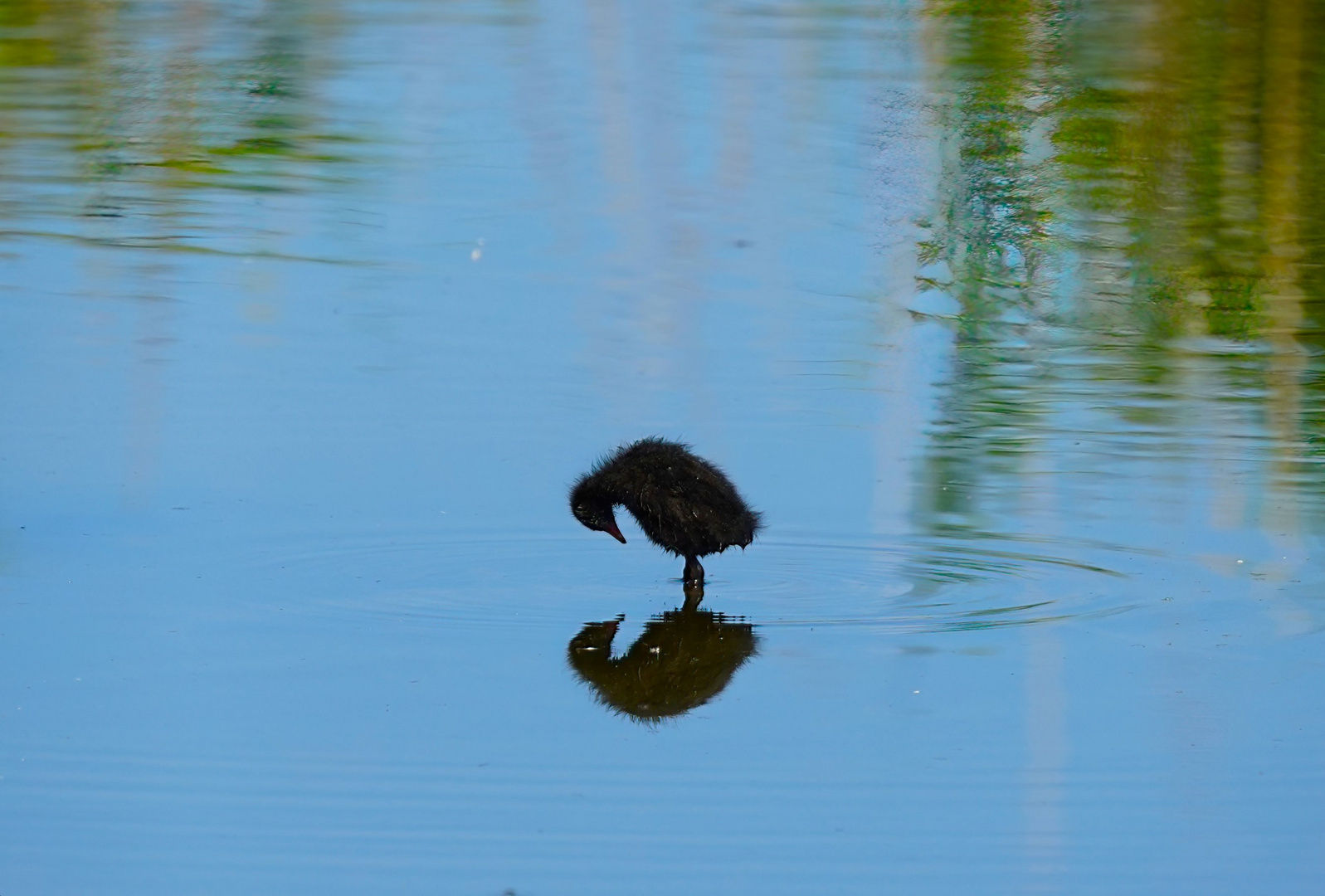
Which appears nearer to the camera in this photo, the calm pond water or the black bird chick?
the calm pond water

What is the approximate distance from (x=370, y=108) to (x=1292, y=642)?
778 centimetres

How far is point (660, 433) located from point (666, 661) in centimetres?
206

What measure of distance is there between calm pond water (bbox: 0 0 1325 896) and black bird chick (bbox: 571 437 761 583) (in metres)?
0.15

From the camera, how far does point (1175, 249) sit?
1001 centimetres

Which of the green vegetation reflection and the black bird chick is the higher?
the black bird chick

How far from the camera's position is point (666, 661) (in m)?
5.50

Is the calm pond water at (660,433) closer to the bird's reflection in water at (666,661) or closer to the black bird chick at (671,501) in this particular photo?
the bird's reflection in water at (666,661)

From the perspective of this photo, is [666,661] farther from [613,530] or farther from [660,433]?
[660,433]

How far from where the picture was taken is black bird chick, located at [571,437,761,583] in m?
6.19

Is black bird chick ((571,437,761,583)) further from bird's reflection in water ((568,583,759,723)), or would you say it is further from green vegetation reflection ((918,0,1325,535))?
green vegetation reflection ((918,0,1325,535))

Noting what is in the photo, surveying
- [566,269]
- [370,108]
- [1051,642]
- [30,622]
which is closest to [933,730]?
[1051,642]

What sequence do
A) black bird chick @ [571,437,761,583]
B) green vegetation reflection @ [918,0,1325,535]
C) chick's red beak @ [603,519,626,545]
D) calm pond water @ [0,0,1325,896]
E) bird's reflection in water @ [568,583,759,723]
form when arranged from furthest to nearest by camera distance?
green vegetation reflection @ [918,0,1325,535], chick's red beak @ [603,519,626,545], black bird chick @ [571,437,761,583], bird's reflection in water @ [568,583,759,723], calm pond water @ [0,0,1325,896]

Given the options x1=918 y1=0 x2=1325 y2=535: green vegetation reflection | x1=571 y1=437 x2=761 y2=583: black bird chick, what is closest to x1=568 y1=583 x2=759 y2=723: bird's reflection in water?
x1=571 y1=437 x2=761 y2=583: black bird chick

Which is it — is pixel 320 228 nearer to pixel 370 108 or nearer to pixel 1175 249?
pixel 370 108
